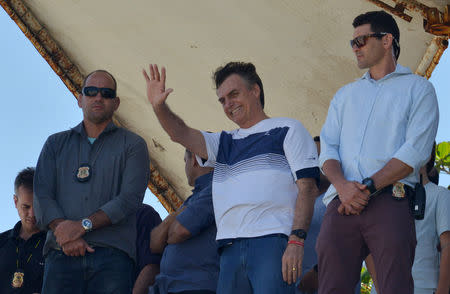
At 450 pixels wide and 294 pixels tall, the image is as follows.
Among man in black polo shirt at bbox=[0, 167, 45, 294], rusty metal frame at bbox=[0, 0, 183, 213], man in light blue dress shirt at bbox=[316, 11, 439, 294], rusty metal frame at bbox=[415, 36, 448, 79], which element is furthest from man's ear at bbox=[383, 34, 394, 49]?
rusty metal frame at bbox=[0, 0, 183, 213]

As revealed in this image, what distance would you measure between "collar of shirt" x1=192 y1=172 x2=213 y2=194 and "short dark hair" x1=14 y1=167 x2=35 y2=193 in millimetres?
1295

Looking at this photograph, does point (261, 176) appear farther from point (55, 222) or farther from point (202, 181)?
point (55, 222)

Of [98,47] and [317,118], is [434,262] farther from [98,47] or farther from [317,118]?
[98,47]

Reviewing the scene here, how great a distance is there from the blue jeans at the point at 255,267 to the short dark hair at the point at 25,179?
2.01 meters

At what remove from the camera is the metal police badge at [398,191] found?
10.2ft

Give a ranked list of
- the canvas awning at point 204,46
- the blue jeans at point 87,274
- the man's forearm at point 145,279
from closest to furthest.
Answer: the blue jeans at point 87,274, the man's forearm at point 145,279, the canvas awning at point 204,46

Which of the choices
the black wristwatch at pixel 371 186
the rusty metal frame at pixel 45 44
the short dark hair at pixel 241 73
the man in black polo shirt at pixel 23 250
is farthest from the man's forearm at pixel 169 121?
the rusty metal frame at pixel 45 44

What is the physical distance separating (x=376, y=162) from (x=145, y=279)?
65.1 inches

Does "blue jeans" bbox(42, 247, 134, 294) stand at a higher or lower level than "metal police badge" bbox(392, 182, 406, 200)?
lower

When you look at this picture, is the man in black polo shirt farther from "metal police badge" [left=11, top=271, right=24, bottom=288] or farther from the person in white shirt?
the person in white shirt

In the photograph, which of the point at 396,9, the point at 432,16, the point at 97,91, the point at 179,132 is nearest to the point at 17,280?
the point at 97,91

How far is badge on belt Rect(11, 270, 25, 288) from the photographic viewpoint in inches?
176

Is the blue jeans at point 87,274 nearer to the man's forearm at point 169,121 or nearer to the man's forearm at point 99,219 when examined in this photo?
the man's forearm at point 99,219

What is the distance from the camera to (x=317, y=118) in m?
6.09
